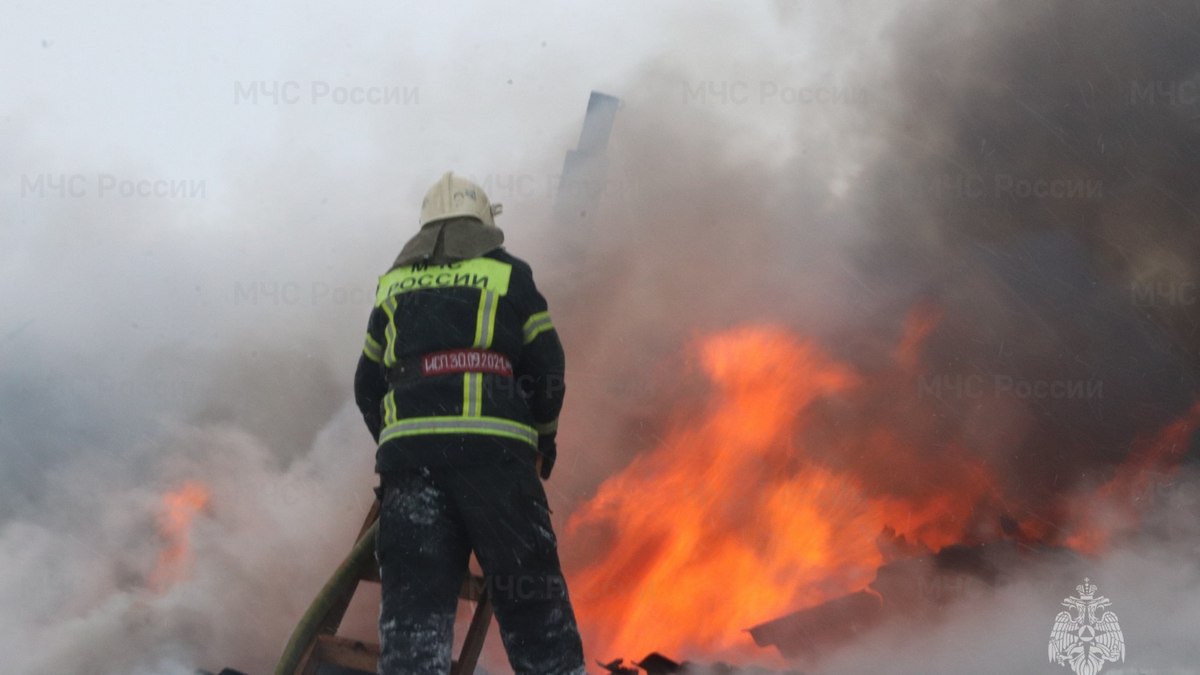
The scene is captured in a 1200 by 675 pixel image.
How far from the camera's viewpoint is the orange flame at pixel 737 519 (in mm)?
5879

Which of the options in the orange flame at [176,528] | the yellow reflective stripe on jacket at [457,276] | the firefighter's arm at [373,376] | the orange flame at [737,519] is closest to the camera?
the yellow reflective stripe on jacket at [457,276]

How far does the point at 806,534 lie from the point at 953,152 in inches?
142

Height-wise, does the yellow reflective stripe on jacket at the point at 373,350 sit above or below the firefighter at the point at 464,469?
above

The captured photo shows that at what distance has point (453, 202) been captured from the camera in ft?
11.5

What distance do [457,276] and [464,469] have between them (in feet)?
2.27

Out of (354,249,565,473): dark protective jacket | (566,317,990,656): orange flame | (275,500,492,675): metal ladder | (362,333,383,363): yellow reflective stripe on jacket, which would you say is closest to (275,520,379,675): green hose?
(275,500,492,675): metal ladder

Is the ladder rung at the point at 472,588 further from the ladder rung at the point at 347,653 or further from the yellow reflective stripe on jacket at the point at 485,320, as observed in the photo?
the yellow reflective stripe on jacket at the point at 485,320

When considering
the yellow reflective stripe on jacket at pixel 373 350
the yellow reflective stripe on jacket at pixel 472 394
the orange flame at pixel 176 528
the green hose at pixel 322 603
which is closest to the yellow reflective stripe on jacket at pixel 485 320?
the yellow reflective stripe on jacket at pixel 472 394

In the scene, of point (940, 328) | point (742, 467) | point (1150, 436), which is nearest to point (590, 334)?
point (742, 467)

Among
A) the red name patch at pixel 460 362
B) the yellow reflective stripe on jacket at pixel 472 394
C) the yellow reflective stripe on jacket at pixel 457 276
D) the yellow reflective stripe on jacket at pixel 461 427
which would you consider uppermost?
the yellow reflective stripe on jacket at pixel 457 276

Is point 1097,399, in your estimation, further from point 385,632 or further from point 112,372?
point 112,372

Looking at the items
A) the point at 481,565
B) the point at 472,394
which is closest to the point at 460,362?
the point at 472,394

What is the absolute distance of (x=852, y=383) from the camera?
6996mm

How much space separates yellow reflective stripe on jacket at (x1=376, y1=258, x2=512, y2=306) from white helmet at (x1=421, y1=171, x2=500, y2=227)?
0.23m
